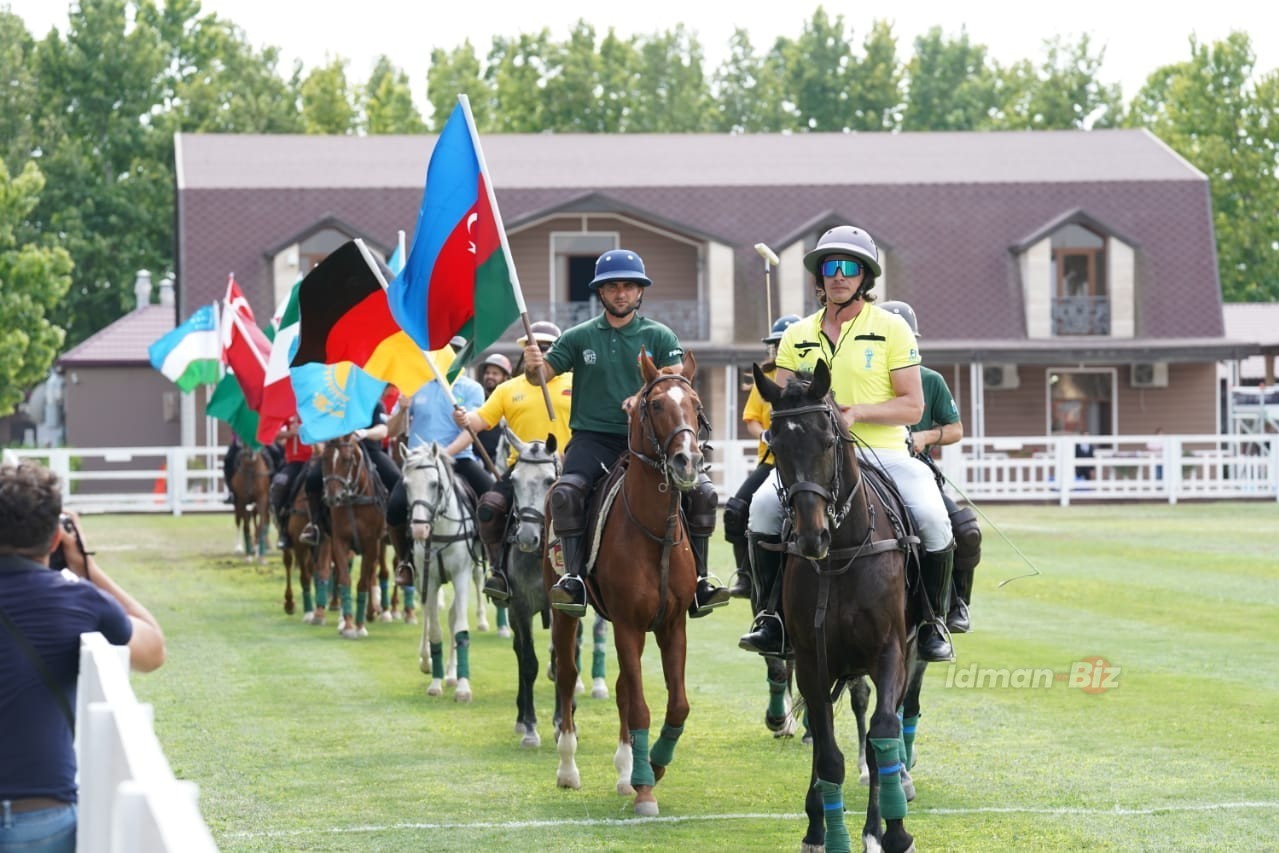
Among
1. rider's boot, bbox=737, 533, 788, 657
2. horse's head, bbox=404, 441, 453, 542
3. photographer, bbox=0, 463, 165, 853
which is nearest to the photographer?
photographer, bbox=0, 463, 165, 853

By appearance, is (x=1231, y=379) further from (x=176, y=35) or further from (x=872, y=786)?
(x=176, y=35)

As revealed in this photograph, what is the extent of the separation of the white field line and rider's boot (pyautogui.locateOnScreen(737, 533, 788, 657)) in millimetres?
876

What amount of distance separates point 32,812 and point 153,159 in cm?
7120

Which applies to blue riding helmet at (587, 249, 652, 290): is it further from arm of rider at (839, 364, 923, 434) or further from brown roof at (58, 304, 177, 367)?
brown roof at (58, 304, 177, 367)

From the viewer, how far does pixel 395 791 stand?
10.5 m

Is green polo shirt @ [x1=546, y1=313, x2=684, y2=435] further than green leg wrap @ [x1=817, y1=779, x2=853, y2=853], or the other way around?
green polo shirt @ [x1=546, y1=313, x2=684, y2=435]

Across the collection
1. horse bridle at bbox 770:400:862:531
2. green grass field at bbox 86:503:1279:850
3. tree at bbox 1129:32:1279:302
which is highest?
tree at bbox 1129:32:1279:302

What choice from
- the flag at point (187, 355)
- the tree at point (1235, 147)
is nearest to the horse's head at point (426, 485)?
the flag at point (187, 355)

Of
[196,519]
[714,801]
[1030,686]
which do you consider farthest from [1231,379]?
[714,801]

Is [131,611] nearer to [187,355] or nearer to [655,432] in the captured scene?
[655,432]

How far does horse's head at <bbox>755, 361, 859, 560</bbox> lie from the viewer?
326 inches

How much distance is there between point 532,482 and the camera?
12359 mm

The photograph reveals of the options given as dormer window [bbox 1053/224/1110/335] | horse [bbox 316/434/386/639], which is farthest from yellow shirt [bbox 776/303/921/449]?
dormer window [bbox 1053/224/1110/335]

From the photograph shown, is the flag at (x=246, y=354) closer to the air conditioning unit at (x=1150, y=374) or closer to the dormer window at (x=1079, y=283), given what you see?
the dormer window at (x=1079, y=283)
